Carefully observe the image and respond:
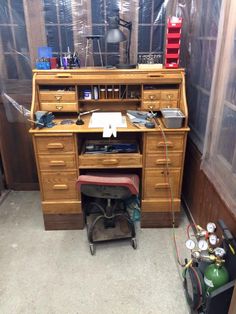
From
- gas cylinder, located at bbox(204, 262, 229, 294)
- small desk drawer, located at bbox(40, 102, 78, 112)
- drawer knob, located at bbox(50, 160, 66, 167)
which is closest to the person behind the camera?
gas cylinder, located at bbox(204, 262, 229, 294)

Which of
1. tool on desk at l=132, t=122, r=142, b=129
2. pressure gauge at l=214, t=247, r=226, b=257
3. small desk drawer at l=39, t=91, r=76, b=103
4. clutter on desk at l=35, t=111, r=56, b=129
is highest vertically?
→ small desk drawer at l=39, t=91, r=76, b=103

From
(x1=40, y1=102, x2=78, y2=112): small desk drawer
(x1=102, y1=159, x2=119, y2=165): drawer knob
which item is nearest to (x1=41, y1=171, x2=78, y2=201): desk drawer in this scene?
(x1=102, y1=159, x2=119, y2=165): drawer knob

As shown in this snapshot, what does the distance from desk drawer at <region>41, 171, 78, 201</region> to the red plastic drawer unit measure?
109 cm

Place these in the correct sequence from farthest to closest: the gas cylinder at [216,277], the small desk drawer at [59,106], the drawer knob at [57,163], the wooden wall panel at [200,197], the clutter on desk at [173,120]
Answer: the small desk drawer at [59,106], the drawer knob at [57,163], the clutter on desk at [173,120], the wooden wall panel at [200,197], the gas cylinder at [216,277]

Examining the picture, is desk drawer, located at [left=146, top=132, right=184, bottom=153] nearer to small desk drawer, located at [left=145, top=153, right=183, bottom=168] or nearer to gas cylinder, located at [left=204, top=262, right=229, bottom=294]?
small desk drawer, located at [left=145, top=153, right=183, bottom=168]

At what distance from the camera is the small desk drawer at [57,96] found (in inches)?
79.1

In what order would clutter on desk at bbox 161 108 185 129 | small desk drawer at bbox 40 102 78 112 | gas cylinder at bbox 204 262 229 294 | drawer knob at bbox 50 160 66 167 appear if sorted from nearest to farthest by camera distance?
1. gas cylinder at bbox 204 262 229 294
2. clutter on desk at bbox 161 108 185 129
3. drawer knob at bbox 50 160 66 167
4. small desk drawer at bbox 40 102 78 112

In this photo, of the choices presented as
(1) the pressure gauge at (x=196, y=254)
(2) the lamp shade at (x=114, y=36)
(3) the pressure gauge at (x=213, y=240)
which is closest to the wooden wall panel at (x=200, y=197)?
(3) the pressure gauge at (x=213, y=240)

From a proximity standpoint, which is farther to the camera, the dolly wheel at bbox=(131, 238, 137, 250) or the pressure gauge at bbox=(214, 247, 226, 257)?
the dolly wheel at bbox=(131, 238, 137, 250)

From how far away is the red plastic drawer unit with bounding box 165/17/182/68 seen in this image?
1877mm

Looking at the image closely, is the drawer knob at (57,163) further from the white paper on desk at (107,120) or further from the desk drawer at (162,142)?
the desk drawer at (162,142)

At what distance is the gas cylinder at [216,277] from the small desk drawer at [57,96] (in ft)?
4.78

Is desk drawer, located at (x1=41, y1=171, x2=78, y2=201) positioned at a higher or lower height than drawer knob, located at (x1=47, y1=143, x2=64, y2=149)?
lower

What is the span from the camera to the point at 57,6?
209 centimetres
